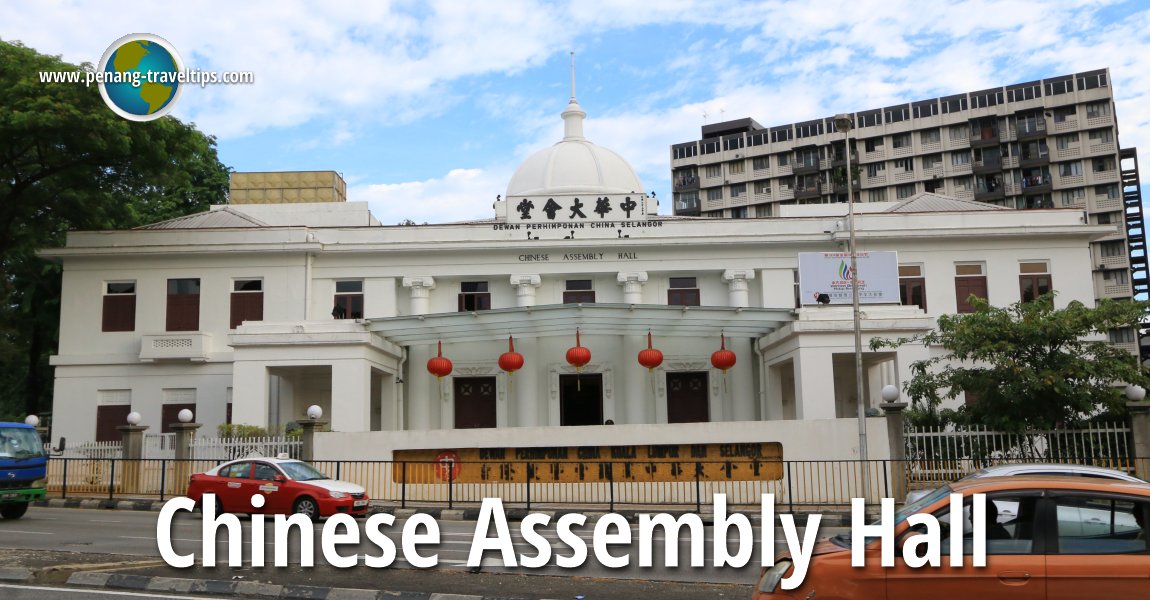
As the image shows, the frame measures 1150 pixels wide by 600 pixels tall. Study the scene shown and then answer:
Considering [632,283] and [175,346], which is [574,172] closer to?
[632,283]

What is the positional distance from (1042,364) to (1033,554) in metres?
15.7

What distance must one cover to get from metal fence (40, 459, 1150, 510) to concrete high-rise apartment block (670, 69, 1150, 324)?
45.5 metres

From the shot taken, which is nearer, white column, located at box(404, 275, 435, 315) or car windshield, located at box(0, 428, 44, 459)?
car windshield, located at box(0, 428, 44, 459)

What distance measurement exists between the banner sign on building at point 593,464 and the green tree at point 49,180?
14950 millimetres

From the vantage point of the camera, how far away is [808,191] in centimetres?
8012

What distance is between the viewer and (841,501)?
20.9 meters

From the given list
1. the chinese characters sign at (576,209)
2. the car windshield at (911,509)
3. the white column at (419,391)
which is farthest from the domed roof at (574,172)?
the car windshield at (911,509)

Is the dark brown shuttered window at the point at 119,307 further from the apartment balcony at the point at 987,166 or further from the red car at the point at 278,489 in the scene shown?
the apartment balcony at the point at 987,166

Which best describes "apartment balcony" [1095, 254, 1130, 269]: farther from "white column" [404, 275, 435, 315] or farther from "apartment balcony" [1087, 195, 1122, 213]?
"white column" [404, 275, 435, 315]

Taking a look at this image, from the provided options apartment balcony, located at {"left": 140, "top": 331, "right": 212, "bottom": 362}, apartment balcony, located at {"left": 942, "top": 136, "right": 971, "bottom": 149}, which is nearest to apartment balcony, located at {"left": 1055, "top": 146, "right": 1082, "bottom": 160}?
apartment balcony, located at {"left": 942, "top": 136, "right": 971, "bottom": 149}

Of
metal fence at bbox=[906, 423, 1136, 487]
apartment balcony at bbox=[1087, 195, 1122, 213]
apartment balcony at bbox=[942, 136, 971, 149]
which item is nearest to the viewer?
metal fence at bbox=[906, 423, 1136, 487]

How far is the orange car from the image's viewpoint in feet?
20.6

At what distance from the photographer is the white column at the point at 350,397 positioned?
26511mm

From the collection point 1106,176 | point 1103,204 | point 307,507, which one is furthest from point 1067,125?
point 307,507
